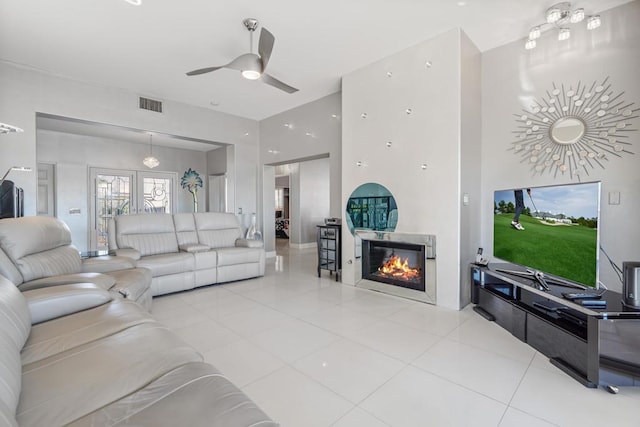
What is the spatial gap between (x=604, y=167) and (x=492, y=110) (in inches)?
51.2

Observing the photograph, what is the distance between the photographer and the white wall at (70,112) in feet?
13.3

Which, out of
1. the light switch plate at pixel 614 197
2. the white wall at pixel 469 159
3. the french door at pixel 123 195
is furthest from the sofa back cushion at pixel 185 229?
the light switch plate at pixel 614 197

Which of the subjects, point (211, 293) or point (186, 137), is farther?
point (186, 137)

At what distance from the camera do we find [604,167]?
2.84 metres

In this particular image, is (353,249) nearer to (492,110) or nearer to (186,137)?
(492,110)

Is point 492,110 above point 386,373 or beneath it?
above

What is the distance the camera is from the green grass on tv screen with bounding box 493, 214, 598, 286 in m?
2.21

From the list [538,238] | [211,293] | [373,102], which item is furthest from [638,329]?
[211,293]

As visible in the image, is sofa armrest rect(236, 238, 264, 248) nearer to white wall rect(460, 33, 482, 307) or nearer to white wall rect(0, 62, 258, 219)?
white wall rect(0, 62, 258, 219)

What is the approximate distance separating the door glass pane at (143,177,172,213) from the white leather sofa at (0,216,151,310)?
545cm

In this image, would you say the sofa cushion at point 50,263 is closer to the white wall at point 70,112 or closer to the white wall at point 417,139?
the white wall at point 70,112

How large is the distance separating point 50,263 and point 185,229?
2281mm

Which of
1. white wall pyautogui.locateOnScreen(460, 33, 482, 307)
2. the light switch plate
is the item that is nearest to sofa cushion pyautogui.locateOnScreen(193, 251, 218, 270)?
white wall pyautogui.locateOnScreen(460, 33, 482, 307)

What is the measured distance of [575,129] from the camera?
3.00 m
